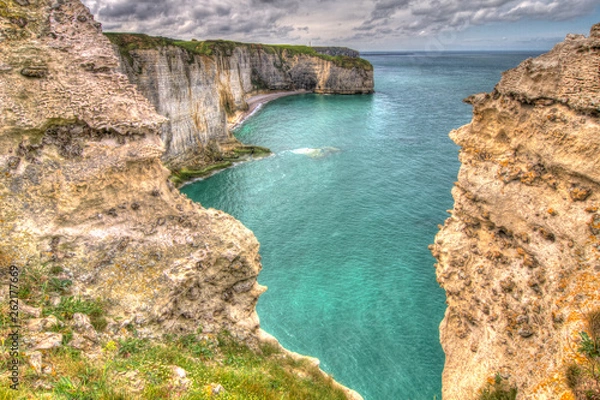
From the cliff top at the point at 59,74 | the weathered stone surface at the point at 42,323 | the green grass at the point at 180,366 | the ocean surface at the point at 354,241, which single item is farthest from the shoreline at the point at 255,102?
the weathered stone surface at the point at 42,323

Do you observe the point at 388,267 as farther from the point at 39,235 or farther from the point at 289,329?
the point at 39,235

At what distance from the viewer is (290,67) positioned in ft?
355

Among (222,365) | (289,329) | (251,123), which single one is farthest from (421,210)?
(251,123)

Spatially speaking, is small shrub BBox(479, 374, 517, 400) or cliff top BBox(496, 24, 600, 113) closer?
cliff top BBox(496, 24, 600, 113)

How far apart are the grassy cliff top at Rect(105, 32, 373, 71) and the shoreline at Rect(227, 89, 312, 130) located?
10.9 metres

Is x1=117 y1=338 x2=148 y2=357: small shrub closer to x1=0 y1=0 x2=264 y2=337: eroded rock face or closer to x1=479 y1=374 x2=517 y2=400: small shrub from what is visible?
x1=0 y1=0 x2=264 y2=337: eroded rock face

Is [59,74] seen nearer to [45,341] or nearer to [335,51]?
A: [45,341]

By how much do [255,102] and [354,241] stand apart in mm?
72468

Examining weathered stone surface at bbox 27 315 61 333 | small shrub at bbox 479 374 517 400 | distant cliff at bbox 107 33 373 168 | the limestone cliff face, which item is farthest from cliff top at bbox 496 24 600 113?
distant cliff at bbox 107 33 373 168

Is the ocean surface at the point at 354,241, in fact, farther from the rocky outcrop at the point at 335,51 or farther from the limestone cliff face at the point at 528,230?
the rocky outcrop at the point at 335,51

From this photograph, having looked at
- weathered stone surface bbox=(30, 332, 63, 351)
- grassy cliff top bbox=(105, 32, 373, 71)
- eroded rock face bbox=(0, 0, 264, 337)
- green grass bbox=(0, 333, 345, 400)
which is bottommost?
green grass bbox=(0, 333, 345, 400)

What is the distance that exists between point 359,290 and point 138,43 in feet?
98.1

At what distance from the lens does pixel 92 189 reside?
34.9 ft

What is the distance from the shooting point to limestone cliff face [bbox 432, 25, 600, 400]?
8.91 m
